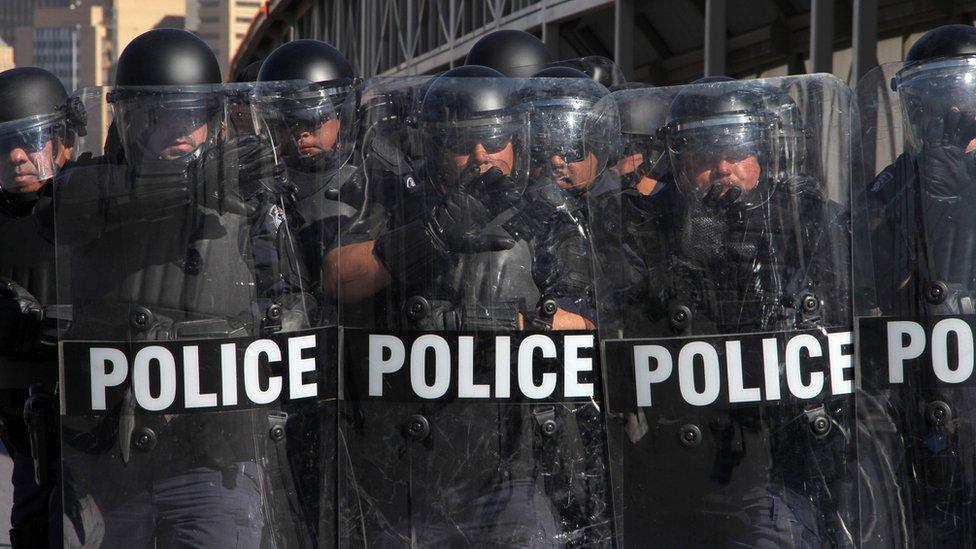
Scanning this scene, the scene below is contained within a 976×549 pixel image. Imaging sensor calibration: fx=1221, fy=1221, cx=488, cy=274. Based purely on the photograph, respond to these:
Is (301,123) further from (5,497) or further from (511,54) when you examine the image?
(5,497)

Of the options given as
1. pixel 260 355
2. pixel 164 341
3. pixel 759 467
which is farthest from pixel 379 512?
pixel 759 467

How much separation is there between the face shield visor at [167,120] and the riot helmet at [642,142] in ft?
3.56

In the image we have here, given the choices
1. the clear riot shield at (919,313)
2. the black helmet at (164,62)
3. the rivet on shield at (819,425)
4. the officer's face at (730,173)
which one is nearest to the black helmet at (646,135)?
the officer's face at (730,173)

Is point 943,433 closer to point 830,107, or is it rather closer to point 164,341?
point 830,107

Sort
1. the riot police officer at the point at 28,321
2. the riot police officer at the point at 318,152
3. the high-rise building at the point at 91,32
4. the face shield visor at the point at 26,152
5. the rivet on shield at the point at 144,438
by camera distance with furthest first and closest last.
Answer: the high-rise building at the point at 91,32, the face shield visor at the point at 26,152, the riot police officer at the point at 28,321, the riot police officer at the point at 318,152, the rivet on shield at the point at 144,438

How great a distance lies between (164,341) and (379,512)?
72 cm

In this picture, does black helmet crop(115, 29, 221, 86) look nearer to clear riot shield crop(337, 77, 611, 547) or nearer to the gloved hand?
clear riot shield crop(337, 77, 611, 547)

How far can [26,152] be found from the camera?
402 cm

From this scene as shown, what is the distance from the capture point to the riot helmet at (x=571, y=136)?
323 cm

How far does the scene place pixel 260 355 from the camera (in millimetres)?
3205

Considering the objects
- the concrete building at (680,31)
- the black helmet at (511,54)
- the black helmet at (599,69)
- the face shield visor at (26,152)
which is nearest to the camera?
the face shield visor at (26,152)

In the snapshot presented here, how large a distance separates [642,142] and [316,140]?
2.89ft

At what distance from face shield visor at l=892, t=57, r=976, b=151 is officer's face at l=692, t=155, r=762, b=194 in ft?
1.50

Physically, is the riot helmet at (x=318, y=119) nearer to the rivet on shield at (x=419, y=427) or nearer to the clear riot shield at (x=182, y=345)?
the clear riot shield at (x=182, y=345)
